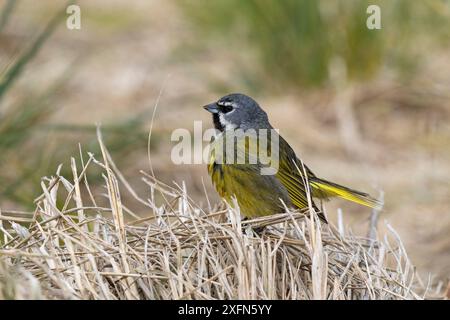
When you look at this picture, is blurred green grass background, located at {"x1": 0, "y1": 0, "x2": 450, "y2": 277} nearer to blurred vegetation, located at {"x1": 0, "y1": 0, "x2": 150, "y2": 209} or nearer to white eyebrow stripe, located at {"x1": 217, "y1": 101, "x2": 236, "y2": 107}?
blurred vegetation, located at {"x1": 0, "y1": 0, "x2": 150, "y2": 209}

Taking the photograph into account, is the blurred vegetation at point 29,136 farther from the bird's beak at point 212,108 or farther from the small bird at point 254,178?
the small bird at point 254,178

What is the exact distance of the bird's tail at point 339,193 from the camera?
4570mm

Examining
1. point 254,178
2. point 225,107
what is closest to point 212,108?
point 225,107

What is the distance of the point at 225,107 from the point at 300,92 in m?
3.50

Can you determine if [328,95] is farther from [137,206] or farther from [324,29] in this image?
[137,206]

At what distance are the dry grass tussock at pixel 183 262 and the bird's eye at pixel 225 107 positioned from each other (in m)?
1.19

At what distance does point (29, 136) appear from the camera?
6012 mm

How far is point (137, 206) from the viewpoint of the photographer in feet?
22.5

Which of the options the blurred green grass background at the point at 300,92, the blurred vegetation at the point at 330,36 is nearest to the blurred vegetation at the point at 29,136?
the blurred green grass background at the point at 300,92

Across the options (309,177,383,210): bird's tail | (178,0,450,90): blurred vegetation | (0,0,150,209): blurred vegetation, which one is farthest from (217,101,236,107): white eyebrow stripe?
(178,0,450,90): blurred vegetation

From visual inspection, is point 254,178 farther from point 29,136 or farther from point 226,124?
point 29,136

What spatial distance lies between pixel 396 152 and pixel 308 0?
1.55m
